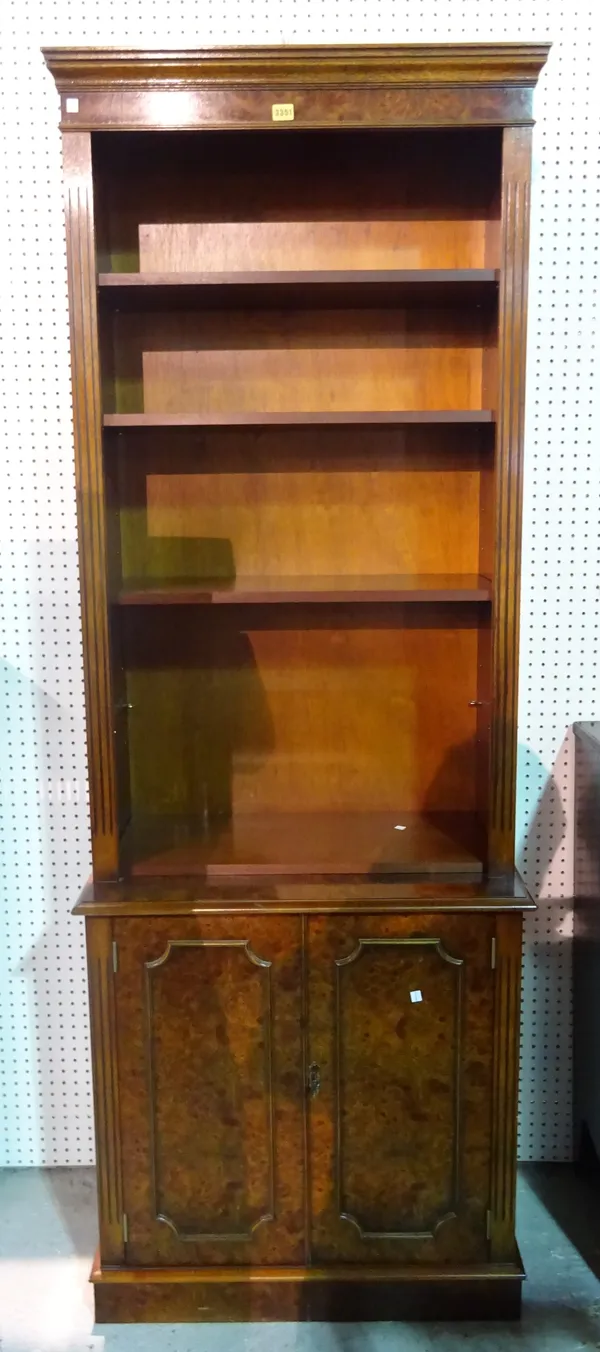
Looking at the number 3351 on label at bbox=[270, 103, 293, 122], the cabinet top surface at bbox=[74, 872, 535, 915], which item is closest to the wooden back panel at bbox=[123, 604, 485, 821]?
the cabinet top surface at bbox=[74, 872, 535, 915]

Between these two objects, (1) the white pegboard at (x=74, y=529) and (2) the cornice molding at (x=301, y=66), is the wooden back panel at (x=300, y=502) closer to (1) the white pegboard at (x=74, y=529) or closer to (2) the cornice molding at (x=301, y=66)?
(1) the white pegboard at (x=74, y=529)

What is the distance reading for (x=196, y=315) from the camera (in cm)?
226

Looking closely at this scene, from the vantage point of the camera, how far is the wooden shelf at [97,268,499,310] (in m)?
1.94

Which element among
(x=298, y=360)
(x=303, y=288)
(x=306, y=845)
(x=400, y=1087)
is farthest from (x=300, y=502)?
(x=400, y=1087)

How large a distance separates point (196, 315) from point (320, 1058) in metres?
1.65

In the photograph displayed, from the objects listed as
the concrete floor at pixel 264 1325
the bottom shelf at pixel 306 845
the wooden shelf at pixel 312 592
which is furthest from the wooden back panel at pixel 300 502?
the concrete floor at pixel 264 1325

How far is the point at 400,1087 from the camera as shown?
2062 mm

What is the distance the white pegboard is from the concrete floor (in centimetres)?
14

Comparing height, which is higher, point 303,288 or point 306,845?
point 303,288

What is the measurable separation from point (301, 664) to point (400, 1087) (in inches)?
37.8

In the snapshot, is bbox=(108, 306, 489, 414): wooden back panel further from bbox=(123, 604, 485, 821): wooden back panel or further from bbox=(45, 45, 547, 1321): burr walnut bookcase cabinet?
bbox=(123, 604, 485, 821): wooden back panel

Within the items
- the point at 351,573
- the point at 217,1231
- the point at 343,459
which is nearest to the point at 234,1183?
the point at 217,1231

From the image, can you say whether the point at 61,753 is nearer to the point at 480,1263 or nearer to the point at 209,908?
the point at 209,908

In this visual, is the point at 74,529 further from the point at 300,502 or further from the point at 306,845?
the point at 306,845
